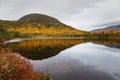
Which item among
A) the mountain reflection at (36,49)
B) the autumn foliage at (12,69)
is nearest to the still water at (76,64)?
the mountain reflection at (36,49)

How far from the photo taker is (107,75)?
106 feet

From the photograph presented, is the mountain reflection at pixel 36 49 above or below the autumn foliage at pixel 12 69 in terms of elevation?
below

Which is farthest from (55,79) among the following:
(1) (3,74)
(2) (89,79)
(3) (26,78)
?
(1) (3,74)

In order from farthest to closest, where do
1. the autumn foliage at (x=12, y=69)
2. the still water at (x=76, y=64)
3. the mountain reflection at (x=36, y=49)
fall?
the mountain reflection at (x=36, y=49) < the still water at (x=76, y=64) < the autumn foliage at (x=12, y=69)

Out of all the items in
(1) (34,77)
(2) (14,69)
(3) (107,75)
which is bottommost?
(3) (107,75)

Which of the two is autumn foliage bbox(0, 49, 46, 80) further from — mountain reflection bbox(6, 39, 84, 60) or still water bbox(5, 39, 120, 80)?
mountain reflection bbox(6, 39, 84, 60)

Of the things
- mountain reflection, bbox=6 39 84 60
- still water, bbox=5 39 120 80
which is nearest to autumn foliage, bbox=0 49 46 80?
still water, bbox=5 39 120 80

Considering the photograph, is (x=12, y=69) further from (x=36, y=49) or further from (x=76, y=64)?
(x=36, y=49)

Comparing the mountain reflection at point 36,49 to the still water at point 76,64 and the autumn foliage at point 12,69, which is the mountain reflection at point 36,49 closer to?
the still water at point 76,64

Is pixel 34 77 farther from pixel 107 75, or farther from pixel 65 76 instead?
pixel 107 75

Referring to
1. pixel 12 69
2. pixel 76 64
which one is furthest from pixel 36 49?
pixel 12 69

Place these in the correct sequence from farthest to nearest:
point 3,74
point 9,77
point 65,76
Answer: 1. point 65,76
2. point 9,77
3. point 3,74

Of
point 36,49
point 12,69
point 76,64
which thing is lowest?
point 76,64

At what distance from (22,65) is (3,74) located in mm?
2955
